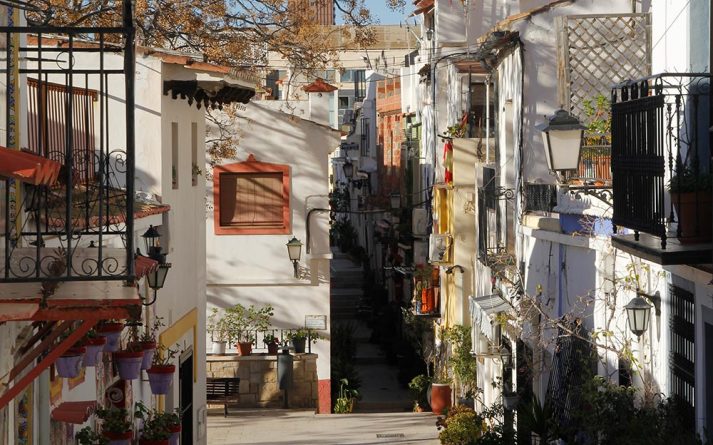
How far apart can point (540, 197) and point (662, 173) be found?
9274mm

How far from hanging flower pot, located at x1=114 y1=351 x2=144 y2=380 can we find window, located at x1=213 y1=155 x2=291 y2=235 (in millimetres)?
16193

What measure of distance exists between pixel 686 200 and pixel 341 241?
2245 inches

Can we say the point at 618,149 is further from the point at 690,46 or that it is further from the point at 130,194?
the point at 130,194

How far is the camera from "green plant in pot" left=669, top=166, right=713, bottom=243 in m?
8.91

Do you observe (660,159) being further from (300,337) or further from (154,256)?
(300,337)

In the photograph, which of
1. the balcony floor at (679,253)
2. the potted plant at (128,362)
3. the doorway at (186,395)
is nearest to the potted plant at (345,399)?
the doorway at (186,395)

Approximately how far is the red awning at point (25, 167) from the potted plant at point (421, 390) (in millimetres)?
22233

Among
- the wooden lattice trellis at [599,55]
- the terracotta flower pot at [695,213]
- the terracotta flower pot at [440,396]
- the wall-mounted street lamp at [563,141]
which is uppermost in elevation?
the wooden lattice trellis at [599,55]

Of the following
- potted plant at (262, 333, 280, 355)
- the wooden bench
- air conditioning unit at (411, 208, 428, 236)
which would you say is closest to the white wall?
potted plant at (262, 333, 280, 355)

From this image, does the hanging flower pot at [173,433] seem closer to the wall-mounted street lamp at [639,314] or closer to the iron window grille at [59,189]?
the iron window grille at [59,189]

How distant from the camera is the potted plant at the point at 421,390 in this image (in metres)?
29.2

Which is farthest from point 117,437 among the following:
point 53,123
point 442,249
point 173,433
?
point 442,249

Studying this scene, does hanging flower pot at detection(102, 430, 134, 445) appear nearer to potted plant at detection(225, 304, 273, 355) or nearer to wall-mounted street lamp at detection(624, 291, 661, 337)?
wall-mounted street lamp at detection(624, 291, 661, 337)

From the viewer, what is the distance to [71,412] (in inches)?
448
